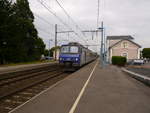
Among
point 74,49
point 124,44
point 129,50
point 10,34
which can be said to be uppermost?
point 10,34

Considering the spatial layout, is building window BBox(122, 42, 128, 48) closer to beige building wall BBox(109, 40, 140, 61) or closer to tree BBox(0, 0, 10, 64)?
beige building wall BBox(109, 40, 140, 61)

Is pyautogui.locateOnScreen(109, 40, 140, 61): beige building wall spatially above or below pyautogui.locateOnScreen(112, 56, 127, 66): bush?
above

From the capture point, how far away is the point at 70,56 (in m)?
20.9

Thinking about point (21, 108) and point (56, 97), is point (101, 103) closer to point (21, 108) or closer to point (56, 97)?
A: point (56, 97)

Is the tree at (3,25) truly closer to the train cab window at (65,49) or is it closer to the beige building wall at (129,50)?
the train cab window at (65,49)

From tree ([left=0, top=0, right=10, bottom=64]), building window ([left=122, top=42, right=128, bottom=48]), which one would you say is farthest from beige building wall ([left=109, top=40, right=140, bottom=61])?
tree ([left=0, top=0, right=10, bottom=64])

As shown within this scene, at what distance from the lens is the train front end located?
20.6 m

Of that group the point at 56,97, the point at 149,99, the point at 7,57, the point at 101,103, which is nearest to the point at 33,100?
the point at 56,97

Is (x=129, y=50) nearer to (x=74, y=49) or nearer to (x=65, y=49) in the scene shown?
(x=74, y=49)

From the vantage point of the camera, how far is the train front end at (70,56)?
2063cm

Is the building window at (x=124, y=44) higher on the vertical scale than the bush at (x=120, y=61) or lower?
higher

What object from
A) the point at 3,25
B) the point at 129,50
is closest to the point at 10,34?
the point at 3,25

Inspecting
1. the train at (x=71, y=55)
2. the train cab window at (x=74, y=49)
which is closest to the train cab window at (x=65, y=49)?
the train at (x=71, y=55)

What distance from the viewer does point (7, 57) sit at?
39.6m
